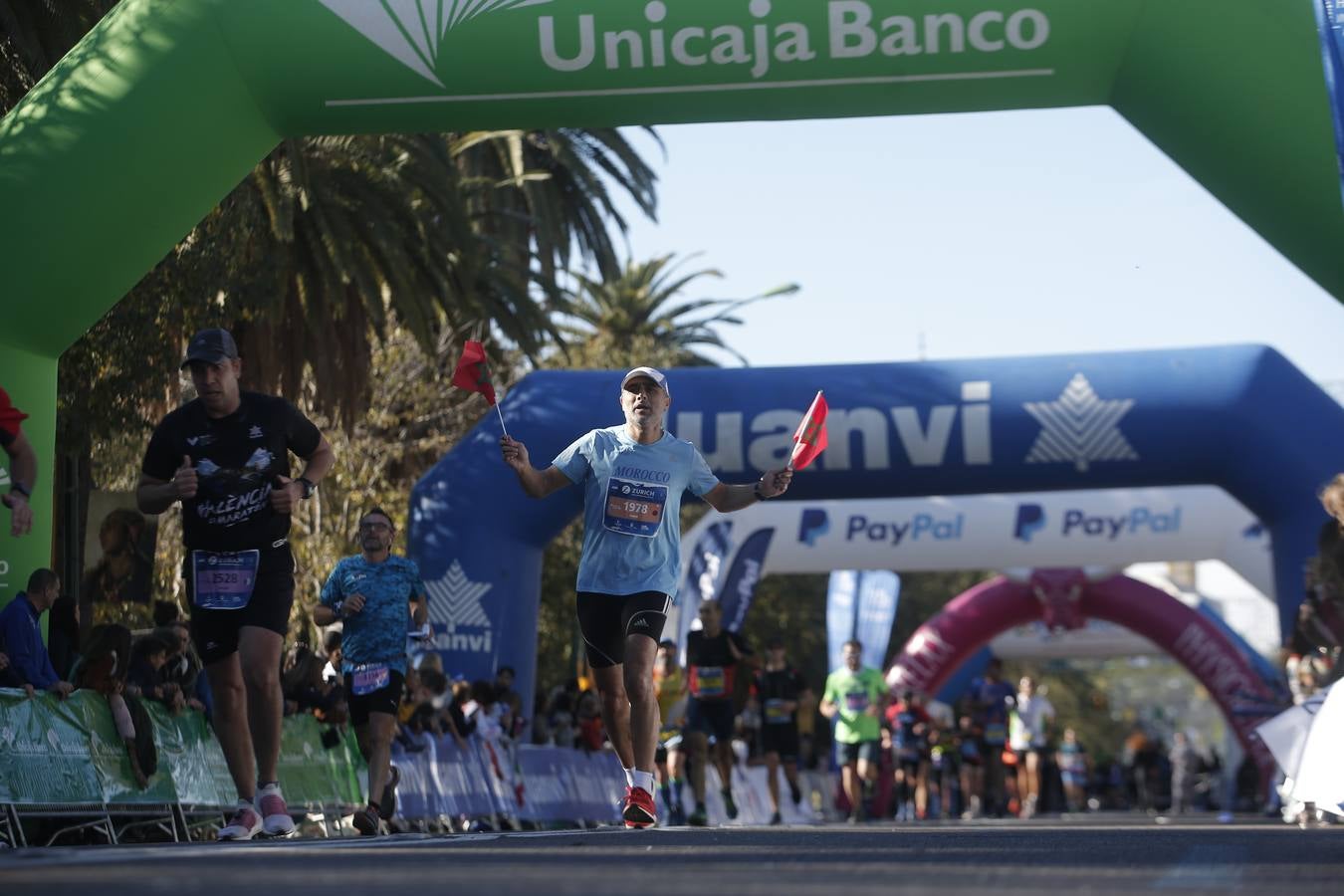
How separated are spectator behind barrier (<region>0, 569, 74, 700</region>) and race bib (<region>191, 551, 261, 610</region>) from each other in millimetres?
2029

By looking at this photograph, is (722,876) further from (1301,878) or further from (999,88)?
(999,88)

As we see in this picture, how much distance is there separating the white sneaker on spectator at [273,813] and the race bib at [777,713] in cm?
1040

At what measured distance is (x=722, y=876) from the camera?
14.6 feet

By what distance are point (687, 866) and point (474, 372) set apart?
4.27m

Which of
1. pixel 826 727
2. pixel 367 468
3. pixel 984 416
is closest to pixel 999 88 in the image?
pixel 984 416

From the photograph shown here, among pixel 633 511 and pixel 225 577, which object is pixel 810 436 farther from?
pixel 225 577

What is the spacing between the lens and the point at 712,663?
51.6ft

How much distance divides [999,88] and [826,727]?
113ft

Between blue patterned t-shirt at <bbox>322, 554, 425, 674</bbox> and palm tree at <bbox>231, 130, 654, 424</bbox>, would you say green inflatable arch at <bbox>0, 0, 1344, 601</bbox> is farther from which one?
palm tree at <bbox>231, 130, 654, 424</bbox>

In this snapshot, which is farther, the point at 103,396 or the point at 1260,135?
the point at 103,396

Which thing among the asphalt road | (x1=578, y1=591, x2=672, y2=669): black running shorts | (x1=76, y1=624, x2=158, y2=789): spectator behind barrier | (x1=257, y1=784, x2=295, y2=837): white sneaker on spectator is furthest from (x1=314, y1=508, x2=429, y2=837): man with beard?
the asphalt road

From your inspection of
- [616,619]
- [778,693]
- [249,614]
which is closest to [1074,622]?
[778,693]

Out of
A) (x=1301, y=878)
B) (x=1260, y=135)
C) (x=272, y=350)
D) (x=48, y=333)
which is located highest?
(x=272, y=350)

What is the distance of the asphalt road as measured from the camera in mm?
4055
